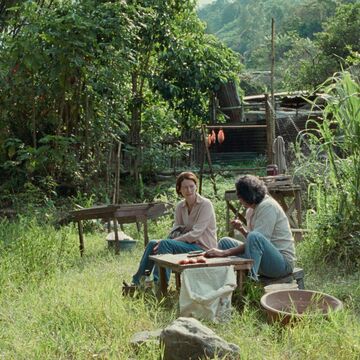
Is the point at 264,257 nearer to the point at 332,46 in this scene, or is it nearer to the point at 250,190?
the point at 250,190

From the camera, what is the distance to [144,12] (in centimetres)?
1313

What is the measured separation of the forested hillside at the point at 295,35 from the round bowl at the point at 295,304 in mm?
4060

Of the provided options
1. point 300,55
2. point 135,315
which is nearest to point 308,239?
point 135,315

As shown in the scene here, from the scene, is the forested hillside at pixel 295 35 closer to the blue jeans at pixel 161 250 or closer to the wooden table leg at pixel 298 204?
the wooden table leg at pixel 298 204

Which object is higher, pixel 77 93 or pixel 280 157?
pixel 77 93

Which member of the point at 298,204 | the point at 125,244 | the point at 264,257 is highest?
the point at 298,204

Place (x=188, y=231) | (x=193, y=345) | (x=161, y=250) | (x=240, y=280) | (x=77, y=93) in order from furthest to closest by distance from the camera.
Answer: (x=77, y=93) < (x=188, y=231) < (x=161, y=250) < (x=240, y=280) < (x=193, y=345)

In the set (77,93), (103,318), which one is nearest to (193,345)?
(103,318)

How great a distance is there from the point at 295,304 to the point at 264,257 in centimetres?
65

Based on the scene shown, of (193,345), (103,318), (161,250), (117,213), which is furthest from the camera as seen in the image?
(117,213)

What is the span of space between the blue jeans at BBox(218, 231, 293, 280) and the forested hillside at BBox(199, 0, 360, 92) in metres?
3.53

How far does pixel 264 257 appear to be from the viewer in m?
5.23

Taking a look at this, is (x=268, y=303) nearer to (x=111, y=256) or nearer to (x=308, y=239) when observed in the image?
(x=308, y=239)

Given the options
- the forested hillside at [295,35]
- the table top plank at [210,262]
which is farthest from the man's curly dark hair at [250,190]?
the forested hillside at [295,35]
